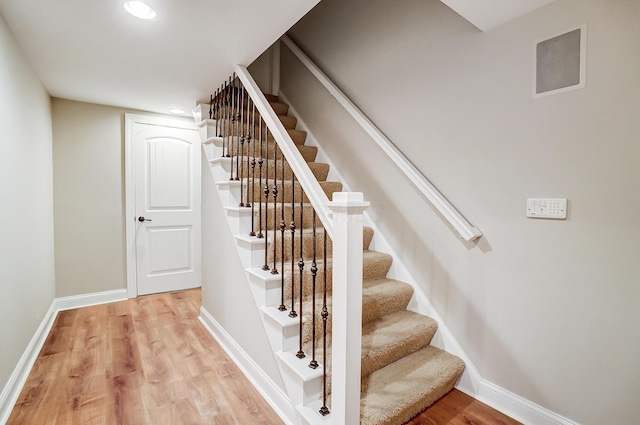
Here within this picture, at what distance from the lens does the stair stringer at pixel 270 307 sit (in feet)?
4.80

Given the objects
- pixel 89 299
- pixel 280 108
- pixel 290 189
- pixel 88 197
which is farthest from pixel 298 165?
pixel 89 299

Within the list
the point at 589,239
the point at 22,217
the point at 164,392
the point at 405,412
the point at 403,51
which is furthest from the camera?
the point at 403,51

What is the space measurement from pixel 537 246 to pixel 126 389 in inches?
96.1

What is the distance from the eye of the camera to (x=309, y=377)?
4.69ft

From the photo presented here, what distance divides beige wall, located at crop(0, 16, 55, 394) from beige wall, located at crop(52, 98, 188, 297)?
0.30 metres

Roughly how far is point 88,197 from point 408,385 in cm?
348

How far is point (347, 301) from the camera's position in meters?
1.22

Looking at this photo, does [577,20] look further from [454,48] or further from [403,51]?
[403,51]

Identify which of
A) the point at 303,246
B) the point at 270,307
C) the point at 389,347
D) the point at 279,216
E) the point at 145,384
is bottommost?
the point at 145,384

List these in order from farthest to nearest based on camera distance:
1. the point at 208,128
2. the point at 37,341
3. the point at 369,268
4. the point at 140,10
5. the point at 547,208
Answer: the point at 208,128, the point at 37,341, the point at 369,268, the point at 140,10, the point at 547,208

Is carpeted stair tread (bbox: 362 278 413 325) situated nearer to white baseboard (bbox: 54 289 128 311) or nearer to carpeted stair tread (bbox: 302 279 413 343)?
carpeted stair tread (bbox: 302 279 413 343)

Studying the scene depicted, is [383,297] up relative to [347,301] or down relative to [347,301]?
down

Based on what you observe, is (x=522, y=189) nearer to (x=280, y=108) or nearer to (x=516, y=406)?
(x=516, y=406)

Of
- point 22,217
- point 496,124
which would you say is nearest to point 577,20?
point 496,124
